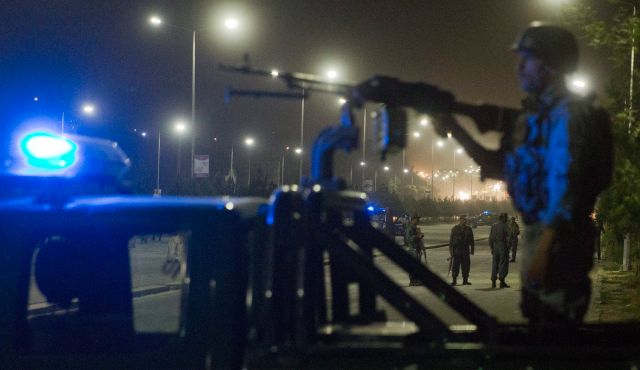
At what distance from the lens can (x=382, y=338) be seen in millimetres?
2844

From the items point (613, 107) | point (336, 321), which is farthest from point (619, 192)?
point (336, 321)

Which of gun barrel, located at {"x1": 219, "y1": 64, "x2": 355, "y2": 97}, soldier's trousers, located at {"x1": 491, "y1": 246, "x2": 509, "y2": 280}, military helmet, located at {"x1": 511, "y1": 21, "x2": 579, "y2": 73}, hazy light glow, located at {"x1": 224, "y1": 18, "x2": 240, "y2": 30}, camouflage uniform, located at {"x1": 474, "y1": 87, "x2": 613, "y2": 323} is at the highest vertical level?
hazy light glow, located at {"x1": 224, "y1": 18, "x2": 240, "y2": 30}

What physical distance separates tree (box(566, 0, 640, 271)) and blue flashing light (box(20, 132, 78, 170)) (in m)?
7.64

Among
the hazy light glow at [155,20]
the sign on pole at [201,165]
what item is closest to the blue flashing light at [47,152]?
the sign on pole at [201,165]

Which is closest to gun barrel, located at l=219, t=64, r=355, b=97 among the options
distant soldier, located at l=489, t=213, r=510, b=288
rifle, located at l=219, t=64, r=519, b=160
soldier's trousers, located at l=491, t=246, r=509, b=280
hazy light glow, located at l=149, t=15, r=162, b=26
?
rifle, located at l=219, t=64, r=519, b=160

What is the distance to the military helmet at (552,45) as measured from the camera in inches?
126

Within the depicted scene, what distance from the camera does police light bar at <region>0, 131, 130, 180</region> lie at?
337 cm

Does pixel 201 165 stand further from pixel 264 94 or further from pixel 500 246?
pixel 264 94

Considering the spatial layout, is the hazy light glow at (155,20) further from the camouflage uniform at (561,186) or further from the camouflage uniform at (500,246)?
the camouflage uniform at (561,186)

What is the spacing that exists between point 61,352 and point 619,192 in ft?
27.3

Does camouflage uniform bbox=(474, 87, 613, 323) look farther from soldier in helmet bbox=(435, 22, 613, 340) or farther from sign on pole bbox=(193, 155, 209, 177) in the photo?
sign on pole bbox=(193, 155, 209, 177)

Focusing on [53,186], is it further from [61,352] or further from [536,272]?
[536,272]

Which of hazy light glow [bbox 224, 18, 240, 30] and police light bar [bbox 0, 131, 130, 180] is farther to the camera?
hazy light glow [bbox 224, 18, 240, 30]

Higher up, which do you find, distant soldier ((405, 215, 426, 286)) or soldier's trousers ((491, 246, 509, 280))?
distant soldier ((405, 215, 426, 286))
